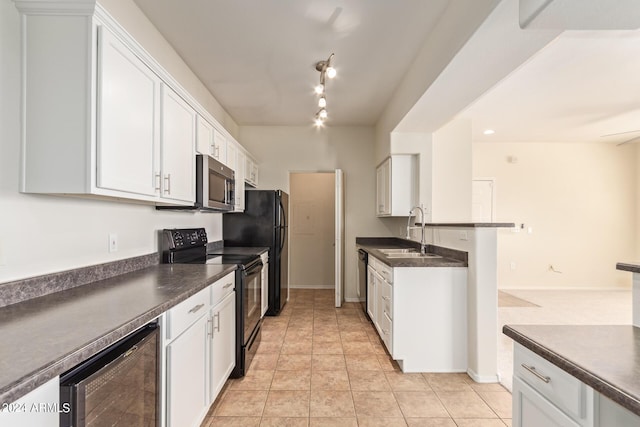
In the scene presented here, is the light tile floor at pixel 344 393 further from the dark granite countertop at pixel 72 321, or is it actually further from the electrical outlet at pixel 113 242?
the electrical outlet at pixel 113 242

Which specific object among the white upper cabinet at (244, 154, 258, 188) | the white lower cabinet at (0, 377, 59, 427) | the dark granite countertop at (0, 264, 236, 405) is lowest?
the white lower cabinet at (0, 377, 59, 427)

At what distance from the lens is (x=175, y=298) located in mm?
1445

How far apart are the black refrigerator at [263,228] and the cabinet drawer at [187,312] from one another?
2.22 metres

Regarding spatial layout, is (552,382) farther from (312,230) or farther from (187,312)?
(312,230)

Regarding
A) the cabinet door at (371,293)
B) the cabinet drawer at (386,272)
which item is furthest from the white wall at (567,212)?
the cabinet drawer at (386,272)

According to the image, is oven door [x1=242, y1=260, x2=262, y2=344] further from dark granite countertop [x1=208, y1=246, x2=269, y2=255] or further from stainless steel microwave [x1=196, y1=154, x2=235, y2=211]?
stainless steel microwave [x1=196, y1=154, x2=235, y2=211]

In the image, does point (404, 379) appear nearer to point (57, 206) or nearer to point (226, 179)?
Result: point (226, 179)

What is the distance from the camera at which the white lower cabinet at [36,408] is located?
709 millimetres

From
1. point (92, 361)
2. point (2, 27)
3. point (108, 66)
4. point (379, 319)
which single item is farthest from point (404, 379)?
point (2, 27)

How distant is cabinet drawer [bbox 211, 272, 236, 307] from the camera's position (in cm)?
204

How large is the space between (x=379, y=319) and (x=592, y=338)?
7.87 ft

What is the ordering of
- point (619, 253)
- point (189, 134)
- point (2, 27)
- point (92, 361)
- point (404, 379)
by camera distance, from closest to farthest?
point (92, 361)
point (2, 27)
point (189, 134)
point (404, 379)
point (619, 253)

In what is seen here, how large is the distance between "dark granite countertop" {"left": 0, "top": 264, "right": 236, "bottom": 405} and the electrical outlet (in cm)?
18

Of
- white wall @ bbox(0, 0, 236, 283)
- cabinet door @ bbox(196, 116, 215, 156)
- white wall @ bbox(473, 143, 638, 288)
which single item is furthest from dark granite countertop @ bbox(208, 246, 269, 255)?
white wall @ bbox(473, 143, 638, 288)
